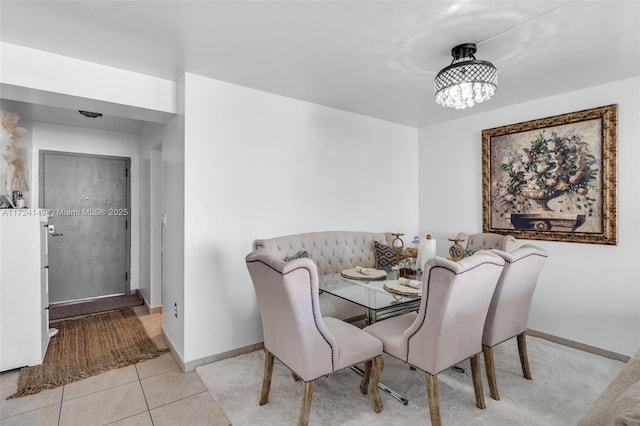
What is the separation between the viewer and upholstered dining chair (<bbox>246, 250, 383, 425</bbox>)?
1.72 meters

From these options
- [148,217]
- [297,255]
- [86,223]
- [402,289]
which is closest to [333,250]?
[297,255]

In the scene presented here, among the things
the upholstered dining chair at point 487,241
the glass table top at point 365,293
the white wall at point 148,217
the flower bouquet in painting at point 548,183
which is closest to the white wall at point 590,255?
the flower bouquet in painting at point 548,183

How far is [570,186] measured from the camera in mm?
3199

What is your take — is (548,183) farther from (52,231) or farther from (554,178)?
(52,231)

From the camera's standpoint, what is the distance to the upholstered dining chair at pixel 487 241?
10.9 ft

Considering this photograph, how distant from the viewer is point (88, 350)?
304 cm

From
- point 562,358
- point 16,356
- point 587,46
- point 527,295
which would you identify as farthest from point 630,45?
point 16,356

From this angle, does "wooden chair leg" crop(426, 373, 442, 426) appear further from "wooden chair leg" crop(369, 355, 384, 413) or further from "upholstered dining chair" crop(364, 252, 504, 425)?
"wooden chair leg" crop(369, 355, 384, 413)

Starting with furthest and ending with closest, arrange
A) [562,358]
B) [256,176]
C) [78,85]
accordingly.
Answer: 1. [256,176]
2. [562,358]
3. [78,85]

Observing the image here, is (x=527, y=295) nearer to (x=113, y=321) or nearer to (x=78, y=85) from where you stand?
(x=78, y=85)

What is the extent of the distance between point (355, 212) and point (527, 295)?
2.06 metres

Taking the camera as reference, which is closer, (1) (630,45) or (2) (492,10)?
(2) (492,10)

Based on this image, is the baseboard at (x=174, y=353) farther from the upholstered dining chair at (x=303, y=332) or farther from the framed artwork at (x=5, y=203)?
the framed artwork at (x=5, y=203)

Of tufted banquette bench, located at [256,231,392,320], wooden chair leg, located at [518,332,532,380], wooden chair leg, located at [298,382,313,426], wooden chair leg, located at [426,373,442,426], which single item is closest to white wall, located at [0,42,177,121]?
tufted banquette bench, located at [256,231,392,320]
